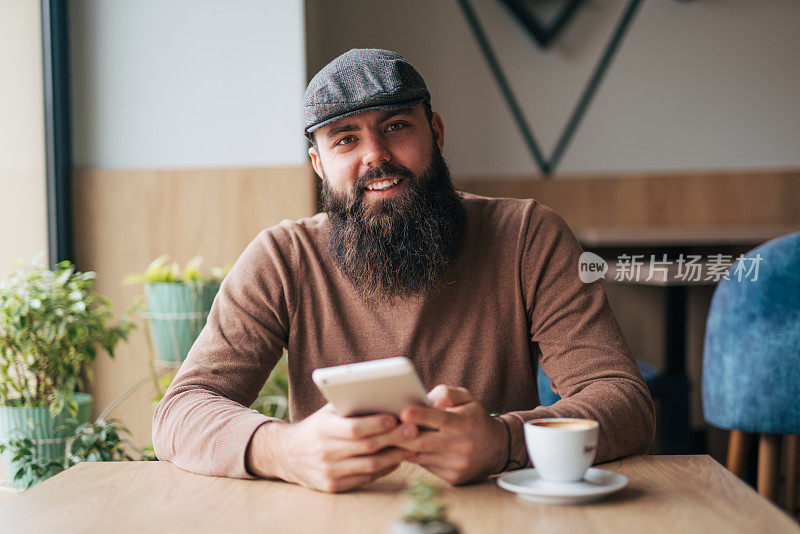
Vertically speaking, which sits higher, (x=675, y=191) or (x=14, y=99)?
(x=14, y=99)

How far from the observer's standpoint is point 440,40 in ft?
13.7

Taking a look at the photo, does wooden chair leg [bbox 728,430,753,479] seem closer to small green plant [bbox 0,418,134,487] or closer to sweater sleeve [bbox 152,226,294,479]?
sweater sleeve [bbox 152,226,294,479]

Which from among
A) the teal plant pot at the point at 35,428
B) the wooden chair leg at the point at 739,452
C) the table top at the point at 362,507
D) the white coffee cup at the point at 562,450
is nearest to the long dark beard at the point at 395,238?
the table top at the point at 362,507

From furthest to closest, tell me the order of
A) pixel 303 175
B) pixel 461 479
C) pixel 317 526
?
pixel 303 175, pixel 461 479, pixel 317 526

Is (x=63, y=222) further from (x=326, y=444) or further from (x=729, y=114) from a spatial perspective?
(x=729, y=114)

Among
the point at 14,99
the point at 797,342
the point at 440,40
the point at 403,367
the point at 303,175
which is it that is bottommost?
the point at 797,342

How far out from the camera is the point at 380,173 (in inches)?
A: 61.1

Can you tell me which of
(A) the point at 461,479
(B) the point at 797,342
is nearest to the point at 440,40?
(B) the point at 797,342

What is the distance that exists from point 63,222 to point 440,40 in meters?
2.08

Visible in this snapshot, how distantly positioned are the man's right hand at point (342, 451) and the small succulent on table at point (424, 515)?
1.04 ft

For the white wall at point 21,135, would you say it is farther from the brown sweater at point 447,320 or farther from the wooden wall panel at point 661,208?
the wooden wall panel at point 661,208

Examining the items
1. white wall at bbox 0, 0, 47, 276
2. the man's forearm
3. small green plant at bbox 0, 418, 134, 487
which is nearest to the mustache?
the man's forearm

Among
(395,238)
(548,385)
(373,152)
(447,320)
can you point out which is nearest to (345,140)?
(373,152)

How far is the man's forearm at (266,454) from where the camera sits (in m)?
1.06
